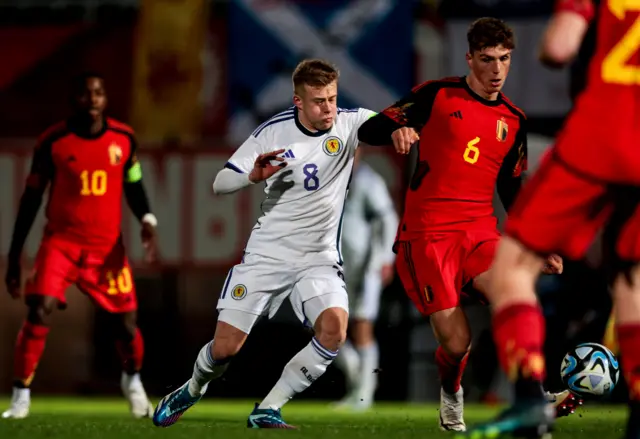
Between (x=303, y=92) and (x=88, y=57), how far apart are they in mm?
6703

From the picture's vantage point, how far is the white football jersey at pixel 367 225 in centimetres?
1055

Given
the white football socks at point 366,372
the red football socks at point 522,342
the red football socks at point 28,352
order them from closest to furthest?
the red football socks at point 522,342
the red football socks at point 28,352
the white football socks at point 366,372

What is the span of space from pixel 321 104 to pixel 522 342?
7.68 feet

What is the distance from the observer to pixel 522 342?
418cm

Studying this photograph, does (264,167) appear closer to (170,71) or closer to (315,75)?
(315,75)

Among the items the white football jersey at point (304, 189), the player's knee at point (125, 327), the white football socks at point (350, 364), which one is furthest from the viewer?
the white football socks at point (350, 364)

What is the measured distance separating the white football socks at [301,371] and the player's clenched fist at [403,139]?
3.68 ft

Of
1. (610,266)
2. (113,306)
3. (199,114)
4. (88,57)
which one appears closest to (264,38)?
(199,114)

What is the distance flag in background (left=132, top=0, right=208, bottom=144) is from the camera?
1210 cm

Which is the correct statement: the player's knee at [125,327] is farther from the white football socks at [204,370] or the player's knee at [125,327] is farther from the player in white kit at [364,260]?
the player in white kit at [364,260]

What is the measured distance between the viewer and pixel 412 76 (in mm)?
11938

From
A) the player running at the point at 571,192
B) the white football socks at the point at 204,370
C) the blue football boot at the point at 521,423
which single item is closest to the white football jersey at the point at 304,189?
the white football socks at the point at 204,370

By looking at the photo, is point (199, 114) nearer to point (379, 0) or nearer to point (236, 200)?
point (236, 200)

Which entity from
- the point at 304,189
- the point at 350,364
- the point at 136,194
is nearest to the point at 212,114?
the point at 350,364
